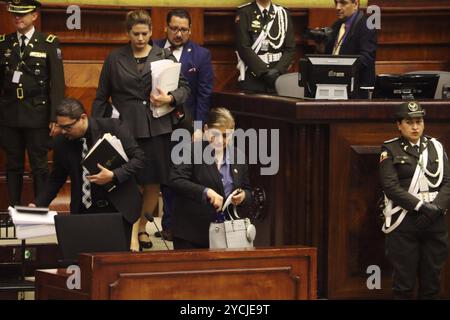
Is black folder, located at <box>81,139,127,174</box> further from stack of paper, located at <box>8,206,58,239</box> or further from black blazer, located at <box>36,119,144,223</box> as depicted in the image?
stack of paper, located at <box>8,206,58,239</box>

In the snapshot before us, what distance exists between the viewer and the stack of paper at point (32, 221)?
732 cm

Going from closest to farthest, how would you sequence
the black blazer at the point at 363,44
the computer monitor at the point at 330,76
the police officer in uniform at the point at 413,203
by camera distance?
the police officer in uniform at the point at 413,203
the computer monitor at the point at 330,76
the black blazer at the point at 363,44

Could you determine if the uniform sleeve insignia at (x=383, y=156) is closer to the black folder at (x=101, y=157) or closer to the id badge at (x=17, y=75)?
the black folder at (x=101, y=157)

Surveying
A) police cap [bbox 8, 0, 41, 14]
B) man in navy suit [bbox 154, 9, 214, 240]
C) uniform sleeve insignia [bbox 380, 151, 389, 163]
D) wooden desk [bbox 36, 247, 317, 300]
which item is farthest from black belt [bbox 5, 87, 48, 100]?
wooden desk [bbox 36, 247, 317, 300]

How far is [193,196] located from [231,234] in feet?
1.04

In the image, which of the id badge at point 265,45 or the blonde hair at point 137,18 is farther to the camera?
the id badge at point 265,45

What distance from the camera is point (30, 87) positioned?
31.7 ft

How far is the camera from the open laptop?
715cm

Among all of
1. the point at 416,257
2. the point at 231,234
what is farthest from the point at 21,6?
the point at 416,257

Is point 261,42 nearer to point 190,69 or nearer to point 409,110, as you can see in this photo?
point 190,69

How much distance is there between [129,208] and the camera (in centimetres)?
777

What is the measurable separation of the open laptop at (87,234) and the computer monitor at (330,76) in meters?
1.72

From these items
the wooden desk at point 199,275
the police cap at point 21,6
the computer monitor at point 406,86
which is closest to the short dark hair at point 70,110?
the wooden desk at point 199,275

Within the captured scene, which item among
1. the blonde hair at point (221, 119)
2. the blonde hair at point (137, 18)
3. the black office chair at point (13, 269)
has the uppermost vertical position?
the blonde hair at point (137, 18)
